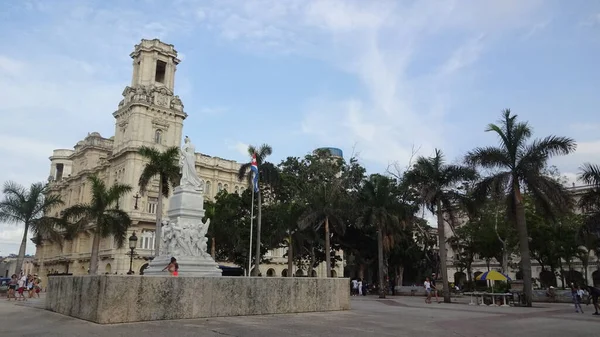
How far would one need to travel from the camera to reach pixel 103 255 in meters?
51.6

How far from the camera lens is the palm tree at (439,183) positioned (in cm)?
2811

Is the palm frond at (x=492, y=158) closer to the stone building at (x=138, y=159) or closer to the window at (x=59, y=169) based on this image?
the stone building at (x=138, y=159)

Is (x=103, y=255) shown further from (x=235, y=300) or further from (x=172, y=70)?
(x=235, y=300)

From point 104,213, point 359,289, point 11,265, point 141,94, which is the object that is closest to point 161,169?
point 104,213

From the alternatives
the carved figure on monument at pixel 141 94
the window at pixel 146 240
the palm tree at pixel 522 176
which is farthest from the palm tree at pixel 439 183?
the carved figure on monument at pixel 141 94

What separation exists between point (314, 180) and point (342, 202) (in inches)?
272

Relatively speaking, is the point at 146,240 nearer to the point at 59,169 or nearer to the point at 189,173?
the point at 189,173

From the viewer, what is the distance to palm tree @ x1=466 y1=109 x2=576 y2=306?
894 inches

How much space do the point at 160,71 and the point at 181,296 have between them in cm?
5364

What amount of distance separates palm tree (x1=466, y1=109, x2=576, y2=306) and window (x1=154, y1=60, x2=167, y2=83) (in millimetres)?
45559

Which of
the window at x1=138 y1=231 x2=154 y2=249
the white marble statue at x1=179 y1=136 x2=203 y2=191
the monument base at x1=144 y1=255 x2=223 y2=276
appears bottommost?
the monument base at x1=144 y1=255 x2=223 y2=276

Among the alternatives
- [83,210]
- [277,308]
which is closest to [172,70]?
[83,210]

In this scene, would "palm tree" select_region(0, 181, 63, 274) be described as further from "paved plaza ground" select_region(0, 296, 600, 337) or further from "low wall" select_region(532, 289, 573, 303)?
"low wall" select_region(532, 289, 573, 303)

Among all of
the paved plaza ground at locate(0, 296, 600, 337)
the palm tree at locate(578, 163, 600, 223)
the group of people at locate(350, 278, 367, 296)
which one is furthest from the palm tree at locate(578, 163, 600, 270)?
the group of people at locate(350, 278, 367, 296)
